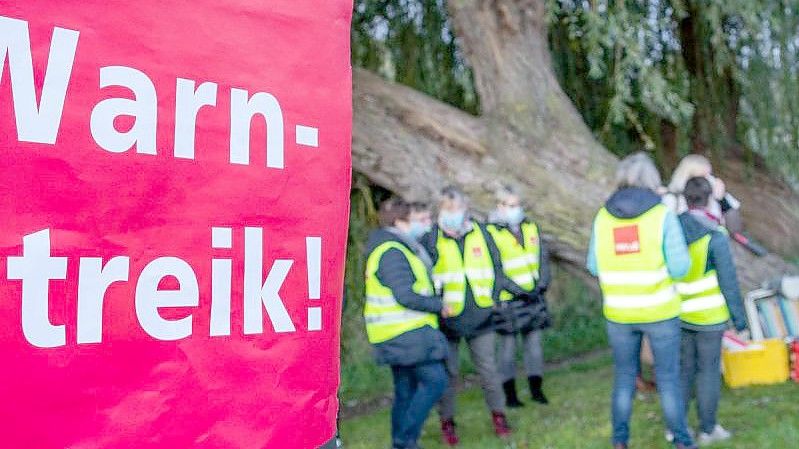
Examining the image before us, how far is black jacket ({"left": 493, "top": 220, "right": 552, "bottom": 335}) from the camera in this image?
736 cm

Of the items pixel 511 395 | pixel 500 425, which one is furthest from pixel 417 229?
pixel 511 395

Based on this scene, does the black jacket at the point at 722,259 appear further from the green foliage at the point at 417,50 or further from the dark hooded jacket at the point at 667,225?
the green foliage at the point at 417,50

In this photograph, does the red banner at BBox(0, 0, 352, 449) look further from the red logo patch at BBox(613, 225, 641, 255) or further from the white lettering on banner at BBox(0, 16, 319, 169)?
the red logo patch at BBox(613, 225, 641, 255)

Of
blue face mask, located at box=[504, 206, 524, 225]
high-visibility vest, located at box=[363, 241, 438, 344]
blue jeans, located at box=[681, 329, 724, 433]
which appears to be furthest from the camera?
blue face mask, located at box=[504, 206, 524, 225]

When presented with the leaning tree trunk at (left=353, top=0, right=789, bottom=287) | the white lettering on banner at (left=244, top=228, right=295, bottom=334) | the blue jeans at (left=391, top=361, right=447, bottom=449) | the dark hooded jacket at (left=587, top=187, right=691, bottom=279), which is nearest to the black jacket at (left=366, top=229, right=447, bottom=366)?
the blue jeans at (left=391, top=361, right=447, bottom=449)

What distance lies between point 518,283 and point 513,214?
1.80ft

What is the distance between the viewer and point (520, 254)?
7.31 metres

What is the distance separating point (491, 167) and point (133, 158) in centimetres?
684

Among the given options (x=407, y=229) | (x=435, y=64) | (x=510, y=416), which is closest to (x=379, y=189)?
(x=435, y=64)

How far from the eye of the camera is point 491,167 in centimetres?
805

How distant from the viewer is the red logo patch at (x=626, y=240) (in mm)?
5031

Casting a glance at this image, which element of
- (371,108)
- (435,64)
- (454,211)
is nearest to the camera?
(454,211)

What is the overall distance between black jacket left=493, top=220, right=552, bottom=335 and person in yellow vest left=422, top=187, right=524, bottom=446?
94 centimetres

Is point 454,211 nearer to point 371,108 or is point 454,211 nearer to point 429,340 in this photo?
point 429,340
